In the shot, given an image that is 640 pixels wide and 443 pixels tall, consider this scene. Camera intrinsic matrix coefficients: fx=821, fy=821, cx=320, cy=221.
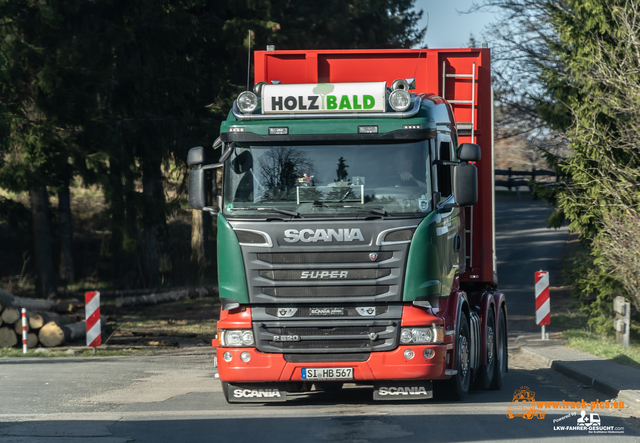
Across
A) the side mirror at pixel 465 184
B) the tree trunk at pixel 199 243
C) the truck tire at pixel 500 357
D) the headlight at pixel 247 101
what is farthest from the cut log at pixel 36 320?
the tree trunk at pixel 199 243

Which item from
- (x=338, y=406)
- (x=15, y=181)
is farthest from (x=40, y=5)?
(x=338, y=406)

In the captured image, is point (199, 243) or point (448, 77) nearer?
point (448, 77)

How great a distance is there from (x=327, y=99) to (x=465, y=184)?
1.72 meters

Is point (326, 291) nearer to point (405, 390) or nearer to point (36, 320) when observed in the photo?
point (405, 390)

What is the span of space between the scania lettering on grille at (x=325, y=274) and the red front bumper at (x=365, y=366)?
33.7 inches

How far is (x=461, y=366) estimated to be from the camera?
30.8 ft

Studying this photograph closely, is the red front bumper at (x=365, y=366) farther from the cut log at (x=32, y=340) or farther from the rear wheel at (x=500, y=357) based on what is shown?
the cut log at (x=32, y=340)

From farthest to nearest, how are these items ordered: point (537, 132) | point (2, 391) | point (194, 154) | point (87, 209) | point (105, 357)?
point (87, 209) < point (537, 132) < point (105, 357) < point (2, 391) < point (194, 154)

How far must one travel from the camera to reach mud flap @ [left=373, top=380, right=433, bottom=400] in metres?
8.65

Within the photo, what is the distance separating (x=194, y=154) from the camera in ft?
29.4

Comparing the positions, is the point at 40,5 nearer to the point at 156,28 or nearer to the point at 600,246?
the point at 156,28

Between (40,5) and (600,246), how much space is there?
1457cm

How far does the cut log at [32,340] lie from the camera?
53.8 feet

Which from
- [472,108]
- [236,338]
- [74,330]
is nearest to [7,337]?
[74,330]
